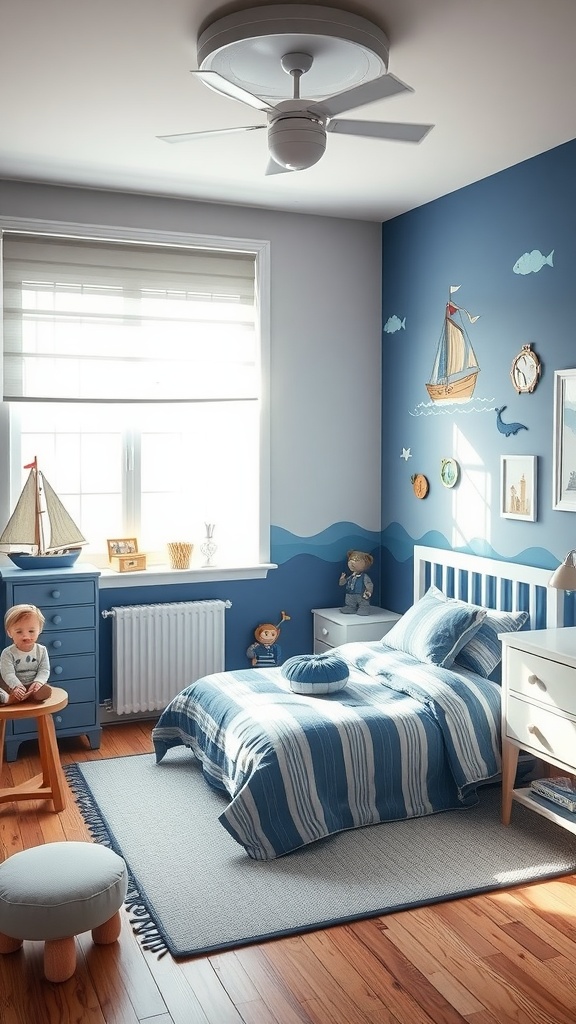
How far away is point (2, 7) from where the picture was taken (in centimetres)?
256

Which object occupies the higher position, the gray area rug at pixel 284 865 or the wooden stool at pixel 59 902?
the wooden stool at pixel 59 902

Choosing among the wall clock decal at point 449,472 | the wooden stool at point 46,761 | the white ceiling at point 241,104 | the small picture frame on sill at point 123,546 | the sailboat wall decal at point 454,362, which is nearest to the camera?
the white ceiling at point 241,104

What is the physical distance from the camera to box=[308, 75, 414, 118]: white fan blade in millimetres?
2502

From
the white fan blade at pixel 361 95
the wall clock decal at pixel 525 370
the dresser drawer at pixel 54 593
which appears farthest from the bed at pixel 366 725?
the white fan blade at pixel 361 95

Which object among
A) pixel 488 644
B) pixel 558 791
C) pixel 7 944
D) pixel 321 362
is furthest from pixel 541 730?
pixel 321 362

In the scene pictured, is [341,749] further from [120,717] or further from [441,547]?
[120,717]

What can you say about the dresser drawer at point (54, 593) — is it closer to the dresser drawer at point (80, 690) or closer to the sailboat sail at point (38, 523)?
the sailboat sail at point (38, 523)

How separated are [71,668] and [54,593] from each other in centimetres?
37

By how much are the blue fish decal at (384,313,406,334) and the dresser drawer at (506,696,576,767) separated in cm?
241

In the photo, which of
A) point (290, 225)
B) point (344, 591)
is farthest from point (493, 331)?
point (344, 591)

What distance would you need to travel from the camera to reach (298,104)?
274 centimetres

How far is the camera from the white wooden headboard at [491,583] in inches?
151

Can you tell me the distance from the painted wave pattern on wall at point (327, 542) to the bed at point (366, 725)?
0.92m

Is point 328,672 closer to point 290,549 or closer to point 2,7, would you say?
point 290,549
